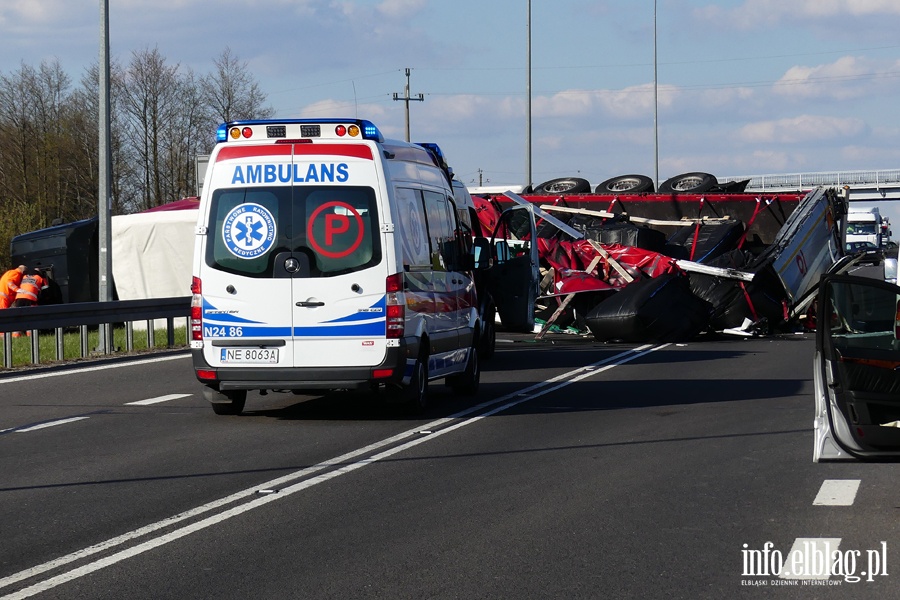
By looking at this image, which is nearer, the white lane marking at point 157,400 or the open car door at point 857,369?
the open car door at point 857,369

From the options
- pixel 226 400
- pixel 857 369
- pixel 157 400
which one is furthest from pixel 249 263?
pixel 857 369

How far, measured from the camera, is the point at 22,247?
28.1 metres

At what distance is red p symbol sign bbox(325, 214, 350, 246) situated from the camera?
1121cm

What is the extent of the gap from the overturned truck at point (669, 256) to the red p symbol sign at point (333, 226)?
7580 millimetres

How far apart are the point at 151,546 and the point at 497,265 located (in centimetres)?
1204

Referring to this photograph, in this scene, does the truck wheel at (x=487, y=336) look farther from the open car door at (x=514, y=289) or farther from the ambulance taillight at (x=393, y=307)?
the ambulance taillight at (x=393, y=307)

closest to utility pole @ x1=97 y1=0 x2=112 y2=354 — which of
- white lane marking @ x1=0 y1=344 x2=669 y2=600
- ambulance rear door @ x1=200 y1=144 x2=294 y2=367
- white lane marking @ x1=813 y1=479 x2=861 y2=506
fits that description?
white lane marking @ x1=0 y1=344 x2=669 y2=600

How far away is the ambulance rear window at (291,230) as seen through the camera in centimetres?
1120

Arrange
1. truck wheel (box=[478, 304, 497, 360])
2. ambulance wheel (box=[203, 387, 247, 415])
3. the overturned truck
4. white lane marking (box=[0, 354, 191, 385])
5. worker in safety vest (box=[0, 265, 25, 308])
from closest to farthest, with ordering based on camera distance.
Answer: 1. ambulance wheel (box=[203, 387, 247, 415])
2. white lane marking (box=[0, 354, 191, 385])
3. truck wheel (box=[478, 304, 497, 360])
4. the overturned truck
5. worker in safety vest (box=[0, 265, 25, 308])

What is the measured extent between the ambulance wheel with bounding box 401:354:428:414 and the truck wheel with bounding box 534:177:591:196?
18.7 meters

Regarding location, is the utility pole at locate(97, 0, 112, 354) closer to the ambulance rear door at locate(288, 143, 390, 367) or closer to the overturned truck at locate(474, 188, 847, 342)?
the overturned truck at locate(474, 188, 847, 342)

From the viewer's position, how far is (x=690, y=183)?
2850 cm

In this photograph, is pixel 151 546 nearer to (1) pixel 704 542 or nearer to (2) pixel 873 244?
(1) pixel 704 542

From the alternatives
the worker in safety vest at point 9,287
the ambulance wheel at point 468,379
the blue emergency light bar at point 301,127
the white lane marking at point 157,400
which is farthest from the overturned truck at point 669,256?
the worker in safety vest at point 9,287
